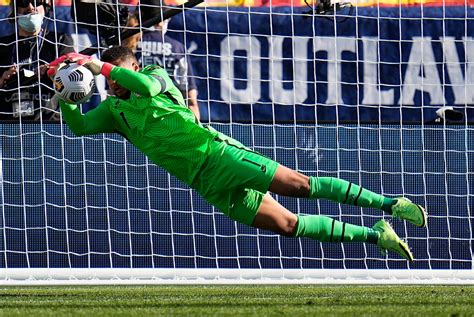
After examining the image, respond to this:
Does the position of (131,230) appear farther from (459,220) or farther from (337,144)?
(459,220)

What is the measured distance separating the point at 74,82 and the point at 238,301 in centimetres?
180

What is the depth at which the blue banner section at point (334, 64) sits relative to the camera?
11180mm

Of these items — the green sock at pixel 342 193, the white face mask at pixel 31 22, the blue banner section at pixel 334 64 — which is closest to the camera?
the green sock at pixel 342 193

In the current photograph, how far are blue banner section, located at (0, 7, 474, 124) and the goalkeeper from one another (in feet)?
12.3

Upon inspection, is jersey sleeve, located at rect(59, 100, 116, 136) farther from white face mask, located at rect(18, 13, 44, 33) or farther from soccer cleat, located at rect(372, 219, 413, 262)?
white face mask, located at rect(18, 13, 44, 33)

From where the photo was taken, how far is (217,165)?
23.7 feet

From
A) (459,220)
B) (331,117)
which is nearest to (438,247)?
(459,220)

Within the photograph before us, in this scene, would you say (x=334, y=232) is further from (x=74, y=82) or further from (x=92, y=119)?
(x=74, y=82)

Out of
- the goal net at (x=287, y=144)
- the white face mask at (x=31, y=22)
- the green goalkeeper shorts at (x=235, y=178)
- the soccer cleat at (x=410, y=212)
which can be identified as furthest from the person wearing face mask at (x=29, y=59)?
the soccer cleat at (x=410, y=212)

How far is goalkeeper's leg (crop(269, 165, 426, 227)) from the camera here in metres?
7.26

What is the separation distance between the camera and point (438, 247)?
11453 millimetres

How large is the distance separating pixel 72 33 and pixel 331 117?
2.82m

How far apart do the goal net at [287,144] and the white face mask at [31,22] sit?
0.73 meters

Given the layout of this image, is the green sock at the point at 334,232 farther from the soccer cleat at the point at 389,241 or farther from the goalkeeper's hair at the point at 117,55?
the goalkeeper's hair at the point at 117,55
